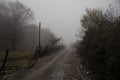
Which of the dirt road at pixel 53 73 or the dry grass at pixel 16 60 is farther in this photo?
the dry grass at pixel 16 60

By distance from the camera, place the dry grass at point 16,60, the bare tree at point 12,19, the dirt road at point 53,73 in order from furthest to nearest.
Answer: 1. the bare tree at point 12,19
2. the dry grass at point 16,60
3. the dirt road at point 53,73

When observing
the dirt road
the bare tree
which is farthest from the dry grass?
the bare tree

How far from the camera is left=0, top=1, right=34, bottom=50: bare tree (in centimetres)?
4072

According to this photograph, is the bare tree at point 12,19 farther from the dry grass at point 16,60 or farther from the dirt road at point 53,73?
the dirt road at point 53,73

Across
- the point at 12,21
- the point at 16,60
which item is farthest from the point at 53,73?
the point at 12,21

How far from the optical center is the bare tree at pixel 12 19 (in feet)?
134

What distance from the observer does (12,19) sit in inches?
1631

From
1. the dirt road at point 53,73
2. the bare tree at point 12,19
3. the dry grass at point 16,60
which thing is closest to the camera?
the dirt road at point 53,73

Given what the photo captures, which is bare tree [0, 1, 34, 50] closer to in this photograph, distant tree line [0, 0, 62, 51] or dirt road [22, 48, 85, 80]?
distant tree line [0, 0, 62, 51]

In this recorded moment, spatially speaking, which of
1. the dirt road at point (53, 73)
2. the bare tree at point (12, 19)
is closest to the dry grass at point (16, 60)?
the dirt road at point (53, 73)

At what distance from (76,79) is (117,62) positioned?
4.47 m

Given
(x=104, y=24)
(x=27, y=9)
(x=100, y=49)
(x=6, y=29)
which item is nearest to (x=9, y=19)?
(x=6, y=29)

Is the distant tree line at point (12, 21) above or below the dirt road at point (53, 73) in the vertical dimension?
above

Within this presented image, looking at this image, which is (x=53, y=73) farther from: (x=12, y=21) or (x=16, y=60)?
(x=12, y=21)
